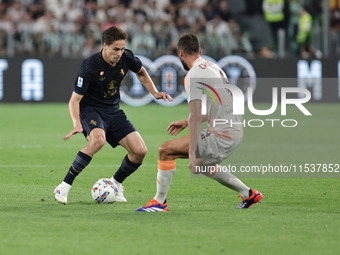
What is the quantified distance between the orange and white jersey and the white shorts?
5 centimetres

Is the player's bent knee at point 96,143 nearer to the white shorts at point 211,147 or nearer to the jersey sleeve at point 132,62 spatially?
the jersey sleeve at point 132,62

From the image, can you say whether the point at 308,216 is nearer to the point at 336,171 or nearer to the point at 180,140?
the point at 180,140

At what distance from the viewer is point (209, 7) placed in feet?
75.7

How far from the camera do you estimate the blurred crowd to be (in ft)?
66.9

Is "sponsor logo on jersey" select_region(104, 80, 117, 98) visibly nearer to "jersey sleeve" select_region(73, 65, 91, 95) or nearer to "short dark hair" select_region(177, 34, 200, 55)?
"jersey sleeve" select_region(73, 65, 91, 95)

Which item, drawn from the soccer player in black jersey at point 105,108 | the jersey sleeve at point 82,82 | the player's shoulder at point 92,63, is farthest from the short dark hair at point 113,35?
the jersey sleeve at point 82,82

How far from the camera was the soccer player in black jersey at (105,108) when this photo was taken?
672 cm

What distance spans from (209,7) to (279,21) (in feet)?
9.19

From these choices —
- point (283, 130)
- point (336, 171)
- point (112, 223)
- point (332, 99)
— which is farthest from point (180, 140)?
point (332, 99)

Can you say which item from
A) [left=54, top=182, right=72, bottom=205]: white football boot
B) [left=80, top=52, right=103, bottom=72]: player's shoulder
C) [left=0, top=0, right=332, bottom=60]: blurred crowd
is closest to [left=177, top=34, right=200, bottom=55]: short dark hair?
[left=80, top=52, right=103, bottom=72]: player's shoulder

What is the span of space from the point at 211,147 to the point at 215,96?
0.50m

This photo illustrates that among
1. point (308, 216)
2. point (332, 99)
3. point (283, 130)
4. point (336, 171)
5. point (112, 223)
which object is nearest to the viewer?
point (112, 223)

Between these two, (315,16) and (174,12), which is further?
(315,16)

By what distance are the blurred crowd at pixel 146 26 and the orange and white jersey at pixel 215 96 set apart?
1479 cm
